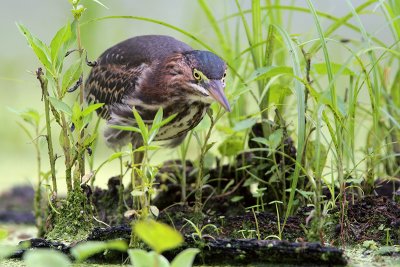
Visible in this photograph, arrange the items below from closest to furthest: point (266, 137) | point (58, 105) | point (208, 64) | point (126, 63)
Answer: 1. point (58, 105)
2. point (208, 64)
3. point (266, 137)
4. point (126, 63)

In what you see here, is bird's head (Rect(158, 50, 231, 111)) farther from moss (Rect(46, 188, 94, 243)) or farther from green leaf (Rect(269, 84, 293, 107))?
moss (Rect(46, 188, 94, 243))

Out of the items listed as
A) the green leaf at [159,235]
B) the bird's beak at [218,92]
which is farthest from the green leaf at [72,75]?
the green leaf at [159,235]

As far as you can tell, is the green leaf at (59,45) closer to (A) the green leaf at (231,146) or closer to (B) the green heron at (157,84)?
(B) the green heron at (157,84)

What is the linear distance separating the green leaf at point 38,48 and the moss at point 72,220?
1.78ft

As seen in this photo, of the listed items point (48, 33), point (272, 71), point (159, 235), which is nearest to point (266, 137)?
point (272, 71)

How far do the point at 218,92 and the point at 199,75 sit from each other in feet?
0.75

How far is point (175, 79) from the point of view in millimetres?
3842

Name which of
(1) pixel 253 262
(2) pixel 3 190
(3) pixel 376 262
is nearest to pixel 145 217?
Answer: (1) pixel 253 262

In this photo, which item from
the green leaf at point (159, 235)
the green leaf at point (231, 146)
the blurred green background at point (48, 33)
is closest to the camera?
the green leaf at point (159, 235)

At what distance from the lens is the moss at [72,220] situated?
10.7 feet

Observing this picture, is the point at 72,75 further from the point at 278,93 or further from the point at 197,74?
the point at 278,93

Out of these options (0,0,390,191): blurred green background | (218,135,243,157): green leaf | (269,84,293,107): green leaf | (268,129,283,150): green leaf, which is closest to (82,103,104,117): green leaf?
(0,0,390,191): blurred green background

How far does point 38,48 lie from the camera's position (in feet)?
9.81

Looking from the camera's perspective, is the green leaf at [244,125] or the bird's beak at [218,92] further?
the green leaf at [244,125]
